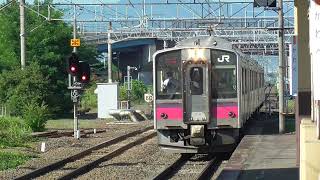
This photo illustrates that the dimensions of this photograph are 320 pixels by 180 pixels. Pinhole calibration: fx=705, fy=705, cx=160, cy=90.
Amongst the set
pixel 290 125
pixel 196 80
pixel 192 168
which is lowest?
pixel 192 168

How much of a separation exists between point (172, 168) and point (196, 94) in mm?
2050

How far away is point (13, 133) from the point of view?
25.1 meters

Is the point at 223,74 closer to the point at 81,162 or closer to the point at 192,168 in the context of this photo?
the point at 192,168

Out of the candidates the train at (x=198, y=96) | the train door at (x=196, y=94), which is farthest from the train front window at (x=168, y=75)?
the train door at (x=196, y=94)

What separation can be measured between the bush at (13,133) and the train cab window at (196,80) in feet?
24.4

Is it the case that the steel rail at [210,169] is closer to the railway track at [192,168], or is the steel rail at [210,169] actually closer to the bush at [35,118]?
the railway track at [192,168]

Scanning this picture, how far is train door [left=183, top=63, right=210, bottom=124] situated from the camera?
54.6ft

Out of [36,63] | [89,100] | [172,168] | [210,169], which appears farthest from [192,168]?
[89,100]

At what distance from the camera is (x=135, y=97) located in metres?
70.2

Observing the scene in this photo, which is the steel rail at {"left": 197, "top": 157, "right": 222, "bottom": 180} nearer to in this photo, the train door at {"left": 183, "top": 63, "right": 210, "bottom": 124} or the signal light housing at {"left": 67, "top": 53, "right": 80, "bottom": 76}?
the train door at {"left": 183, "top": 63, "right": 210, "bottom": 124}

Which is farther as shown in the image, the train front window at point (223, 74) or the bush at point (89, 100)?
the bush at point (89, 100)

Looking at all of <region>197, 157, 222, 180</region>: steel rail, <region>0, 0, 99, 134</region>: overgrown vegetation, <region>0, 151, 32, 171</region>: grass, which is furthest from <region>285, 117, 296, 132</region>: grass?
<region>0, 0, 99, 134</region>: overgrown vegetation

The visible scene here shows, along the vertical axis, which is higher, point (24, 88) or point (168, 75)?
point (168, 75)

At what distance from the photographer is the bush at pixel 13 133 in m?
22.5
